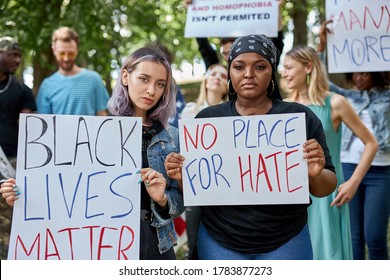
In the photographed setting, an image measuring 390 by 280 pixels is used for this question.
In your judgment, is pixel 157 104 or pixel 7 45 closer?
pixel 157 104

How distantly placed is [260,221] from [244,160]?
0.27m

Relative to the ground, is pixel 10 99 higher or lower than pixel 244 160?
higher

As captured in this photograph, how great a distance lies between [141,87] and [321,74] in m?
1.62

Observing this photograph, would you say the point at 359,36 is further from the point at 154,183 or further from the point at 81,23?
the point at 81,23

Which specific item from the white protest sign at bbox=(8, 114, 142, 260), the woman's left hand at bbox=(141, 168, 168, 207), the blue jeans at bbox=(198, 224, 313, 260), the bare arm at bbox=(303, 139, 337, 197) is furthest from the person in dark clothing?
the bare arm at bbox=(303, 139, 337, 197)

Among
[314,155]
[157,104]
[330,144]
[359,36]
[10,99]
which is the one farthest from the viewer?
[10,99]

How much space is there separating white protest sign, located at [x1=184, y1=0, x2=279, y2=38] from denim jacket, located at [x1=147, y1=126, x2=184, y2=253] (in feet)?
6.72

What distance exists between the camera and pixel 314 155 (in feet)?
7.60

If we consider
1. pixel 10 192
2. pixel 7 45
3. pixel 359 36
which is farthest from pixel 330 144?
pixel 7 45

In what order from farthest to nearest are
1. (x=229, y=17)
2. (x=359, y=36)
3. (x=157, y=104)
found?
1. (x=229, y=17)
2. (x=359, y=36)
3. (x=157, y=104)

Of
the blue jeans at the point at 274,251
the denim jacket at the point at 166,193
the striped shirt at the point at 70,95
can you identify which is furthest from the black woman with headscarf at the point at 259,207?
the striped shirt at the point at 70,95

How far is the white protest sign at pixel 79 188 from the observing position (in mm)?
2453

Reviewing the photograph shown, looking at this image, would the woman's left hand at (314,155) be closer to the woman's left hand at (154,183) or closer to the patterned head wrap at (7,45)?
the woman's left hand at (154,183)

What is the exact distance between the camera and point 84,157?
249 cm
